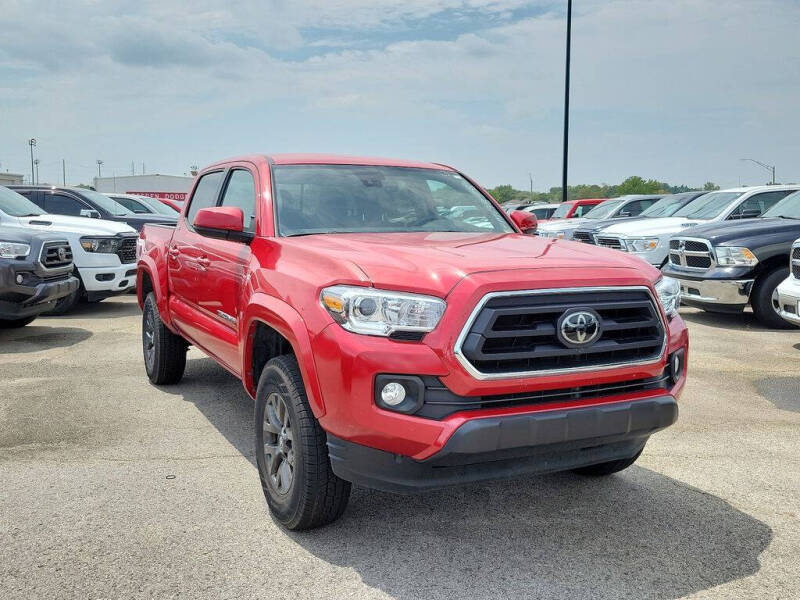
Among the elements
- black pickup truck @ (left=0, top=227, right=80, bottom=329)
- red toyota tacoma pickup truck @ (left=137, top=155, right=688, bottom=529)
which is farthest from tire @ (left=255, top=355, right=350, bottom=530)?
black pickup truck @ (left=0, top=227, right=80, bottom=329)

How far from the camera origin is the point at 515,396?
124 inches

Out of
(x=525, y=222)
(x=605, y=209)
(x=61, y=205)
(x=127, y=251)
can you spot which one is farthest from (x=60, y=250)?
(x=605, y=209)

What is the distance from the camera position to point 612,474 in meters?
4.43

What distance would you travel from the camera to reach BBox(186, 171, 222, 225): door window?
18.3ft

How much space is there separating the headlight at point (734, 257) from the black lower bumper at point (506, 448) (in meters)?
7.11

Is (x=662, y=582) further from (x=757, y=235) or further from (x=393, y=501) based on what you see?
(x=757, y=235)

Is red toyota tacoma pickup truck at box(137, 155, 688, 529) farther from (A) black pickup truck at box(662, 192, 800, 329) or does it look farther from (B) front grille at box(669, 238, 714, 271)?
(B) front grille at box(669, 238, 714, 271)

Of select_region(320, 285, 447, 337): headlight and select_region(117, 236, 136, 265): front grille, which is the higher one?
select_region(320, 285, 447, 337): headlight

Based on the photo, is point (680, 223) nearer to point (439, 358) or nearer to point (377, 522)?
point (377, 522)

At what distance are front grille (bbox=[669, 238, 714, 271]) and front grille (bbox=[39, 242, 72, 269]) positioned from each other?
7.94 meters

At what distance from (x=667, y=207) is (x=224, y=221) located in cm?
1276

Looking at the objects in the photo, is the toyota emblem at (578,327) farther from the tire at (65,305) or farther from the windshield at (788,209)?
the tire at (65,305)

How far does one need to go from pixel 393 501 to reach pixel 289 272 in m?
1.32

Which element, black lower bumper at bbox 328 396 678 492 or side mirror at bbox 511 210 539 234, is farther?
side mirror at bbox 511 210 539 234
